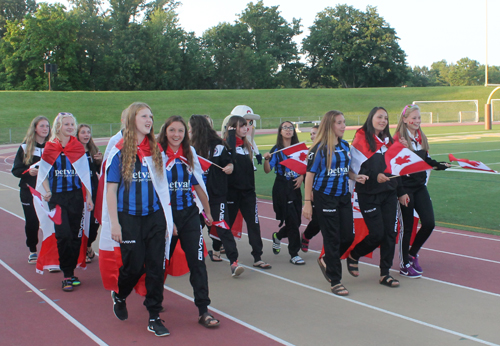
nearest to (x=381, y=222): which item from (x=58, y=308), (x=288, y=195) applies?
(x=288, y=195)

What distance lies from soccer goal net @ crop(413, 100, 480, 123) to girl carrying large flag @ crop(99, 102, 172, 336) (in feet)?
166

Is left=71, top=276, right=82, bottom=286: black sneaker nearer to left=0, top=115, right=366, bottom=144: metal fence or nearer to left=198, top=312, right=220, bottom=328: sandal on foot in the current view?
left=198, top=312, right=220, bottom=328: sandal on foot

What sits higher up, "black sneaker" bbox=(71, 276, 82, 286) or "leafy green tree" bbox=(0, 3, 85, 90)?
"leafy green tree" bbox=(0, 3, 85, 90)

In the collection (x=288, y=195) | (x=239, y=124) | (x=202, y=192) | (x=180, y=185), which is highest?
(x=239, y=124)

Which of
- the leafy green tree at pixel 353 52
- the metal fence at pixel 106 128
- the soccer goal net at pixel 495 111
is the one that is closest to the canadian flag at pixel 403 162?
the metal fence at pixel 106 128

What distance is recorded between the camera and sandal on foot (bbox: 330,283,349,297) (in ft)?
18.1

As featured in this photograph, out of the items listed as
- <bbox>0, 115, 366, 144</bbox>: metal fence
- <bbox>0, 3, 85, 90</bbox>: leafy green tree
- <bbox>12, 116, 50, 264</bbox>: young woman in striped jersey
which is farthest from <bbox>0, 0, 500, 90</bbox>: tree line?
<bbox>12, 116, 50, 264</bbox>: young woman in striped jersey

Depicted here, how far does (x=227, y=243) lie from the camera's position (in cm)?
632

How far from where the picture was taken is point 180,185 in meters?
4.87

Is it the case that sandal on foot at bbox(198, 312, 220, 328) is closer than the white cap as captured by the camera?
Yes

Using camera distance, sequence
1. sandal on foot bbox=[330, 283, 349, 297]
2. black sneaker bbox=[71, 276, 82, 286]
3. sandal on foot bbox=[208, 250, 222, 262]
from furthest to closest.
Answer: sandal on foot bbox=[208, 250, 222, 262] → black sneaker bbox=[71, 276, 82, 286] → sandal on foot bbox=[330, 283, 349, 297]

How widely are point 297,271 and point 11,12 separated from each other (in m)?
88.5

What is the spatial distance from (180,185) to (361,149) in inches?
86.9

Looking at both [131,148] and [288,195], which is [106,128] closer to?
[288,195]
